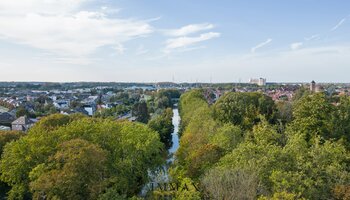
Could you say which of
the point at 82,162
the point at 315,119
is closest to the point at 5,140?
the point at 82,162

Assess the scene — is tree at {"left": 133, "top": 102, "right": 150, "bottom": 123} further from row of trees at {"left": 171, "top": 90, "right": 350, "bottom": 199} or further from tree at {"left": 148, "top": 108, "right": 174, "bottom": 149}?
row of trees at {"left": 171, "top": 90, "right": 350, "bottom": 199}

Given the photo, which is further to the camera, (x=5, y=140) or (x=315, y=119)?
Result: (x=5, y=140)

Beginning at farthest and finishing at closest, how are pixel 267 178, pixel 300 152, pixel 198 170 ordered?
pixel 198 170, pixel 300 152, pixel 267 178

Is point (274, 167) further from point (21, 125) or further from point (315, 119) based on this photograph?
point (21, 125)

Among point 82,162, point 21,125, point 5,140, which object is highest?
point 82,162

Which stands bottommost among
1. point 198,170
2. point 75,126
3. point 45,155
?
point 198,170

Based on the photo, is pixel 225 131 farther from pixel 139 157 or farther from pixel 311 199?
pixel 311 199

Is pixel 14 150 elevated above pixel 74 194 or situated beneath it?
elevated above

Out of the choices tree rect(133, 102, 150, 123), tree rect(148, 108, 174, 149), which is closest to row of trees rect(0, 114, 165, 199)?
tree rect(148, 108, 174, 149)

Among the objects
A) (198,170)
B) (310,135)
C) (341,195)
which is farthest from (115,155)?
(310,135)
